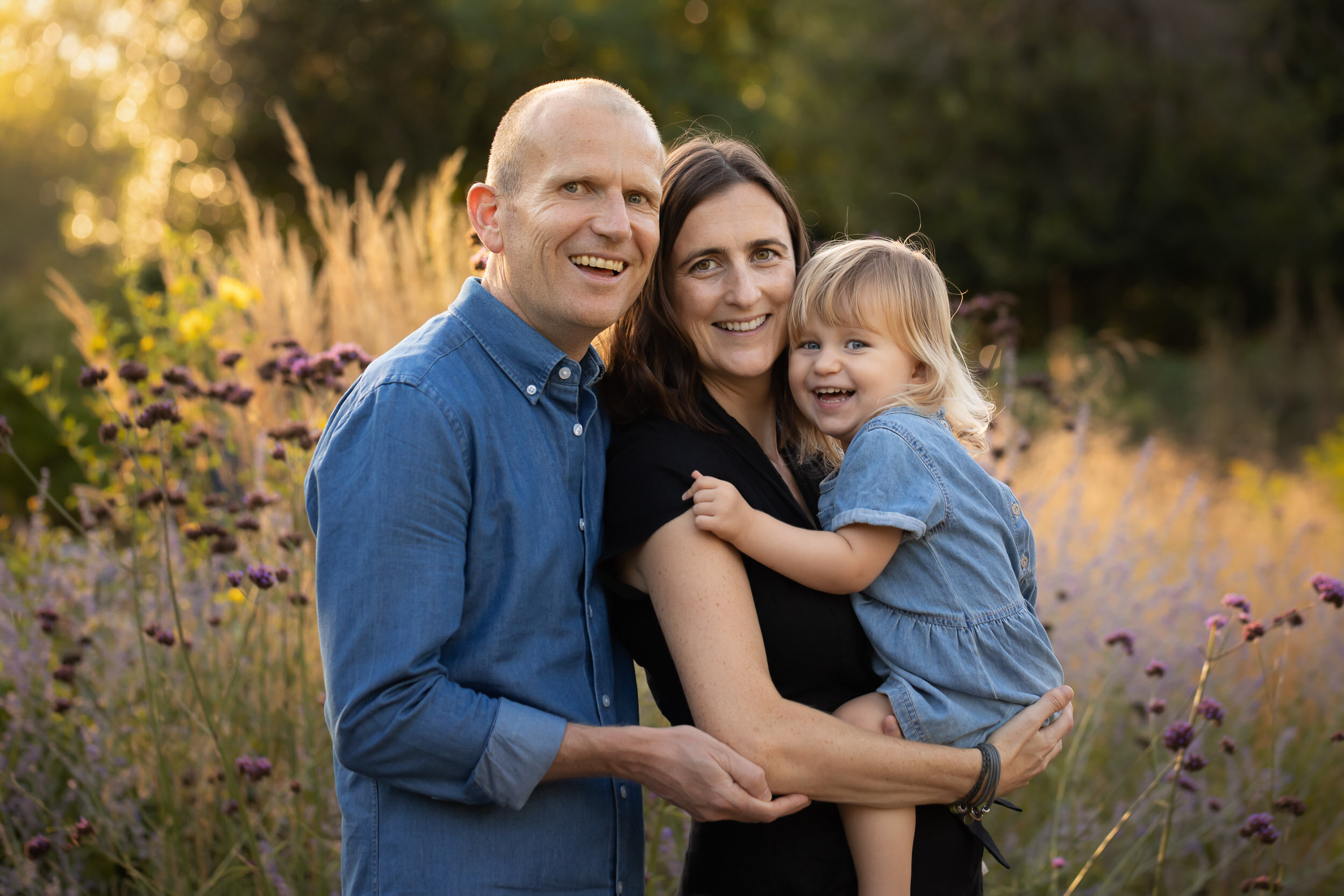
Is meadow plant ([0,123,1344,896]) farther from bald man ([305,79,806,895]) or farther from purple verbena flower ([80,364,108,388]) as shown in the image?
bald man ([305,79,806,895])

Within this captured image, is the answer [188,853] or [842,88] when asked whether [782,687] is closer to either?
[188,853]

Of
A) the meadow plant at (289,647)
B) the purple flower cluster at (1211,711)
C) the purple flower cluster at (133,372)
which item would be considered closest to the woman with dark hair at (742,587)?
the purple flower cluster at (1211,711)

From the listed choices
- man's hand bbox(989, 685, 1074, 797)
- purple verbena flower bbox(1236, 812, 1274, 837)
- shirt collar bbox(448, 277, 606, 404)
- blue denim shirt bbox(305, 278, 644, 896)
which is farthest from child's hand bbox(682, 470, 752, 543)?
purple verbena flower bbox(1236, 812, 1274, 837)

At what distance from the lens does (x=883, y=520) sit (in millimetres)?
2074

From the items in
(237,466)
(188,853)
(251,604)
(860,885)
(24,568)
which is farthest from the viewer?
(237,466)

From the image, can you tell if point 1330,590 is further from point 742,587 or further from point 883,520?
point 742,587

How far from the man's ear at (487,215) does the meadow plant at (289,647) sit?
33.6 inches

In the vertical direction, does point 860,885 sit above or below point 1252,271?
below

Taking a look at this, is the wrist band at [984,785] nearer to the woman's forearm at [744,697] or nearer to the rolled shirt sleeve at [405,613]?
the woman's forearm at [744,697]

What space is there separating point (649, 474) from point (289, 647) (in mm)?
1824

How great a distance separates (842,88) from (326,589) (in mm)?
15238

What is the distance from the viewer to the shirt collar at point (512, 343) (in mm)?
1927

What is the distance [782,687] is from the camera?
2.05 meters

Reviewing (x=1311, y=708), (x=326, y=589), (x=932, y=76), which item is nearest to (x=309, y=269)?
(x=326, y=589)
